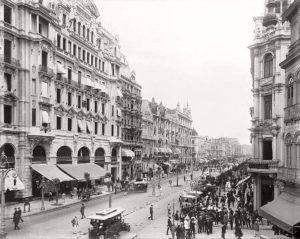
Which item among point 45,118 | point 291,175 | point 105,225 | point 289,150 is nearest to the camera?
point 291,175

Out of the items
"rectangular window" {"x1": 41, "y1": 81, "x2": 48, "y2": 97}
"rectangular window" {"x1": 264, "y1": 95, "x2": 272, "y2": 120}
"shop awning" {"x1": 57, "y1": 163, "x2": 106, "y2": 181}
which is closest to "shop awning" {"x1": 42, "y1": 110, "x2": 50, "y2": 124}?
"rectangular window" {"x1": 41, "y1": 81, "x2": 48, "y2": 97}

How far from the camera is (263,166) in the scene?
31.3 meters

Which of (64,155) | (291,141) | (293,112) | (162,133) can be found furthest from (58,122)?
(162,133)

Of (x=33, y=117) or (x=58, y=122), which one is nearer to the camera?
(x=33, y=117)

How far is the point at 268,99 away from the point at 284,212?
47.6 feet

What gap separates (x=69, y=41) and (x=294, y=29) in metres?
31.1

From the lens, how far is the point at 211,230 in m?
26.1

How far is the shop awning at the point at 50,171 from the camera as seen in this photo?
37.6 meters

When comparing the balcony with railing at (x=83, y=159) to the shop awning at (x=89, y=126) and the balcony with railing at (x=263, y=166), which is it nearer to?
the shop awning at (x=89, y=126)

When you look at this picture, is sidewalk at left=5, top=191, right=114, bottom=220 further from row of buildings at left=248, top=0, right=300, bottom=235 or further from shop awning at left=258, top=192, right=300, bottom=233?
shop awning at left=258, top=192, right=300, bottom=233

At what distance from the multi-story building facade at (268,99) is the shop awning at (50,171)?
20472 millimetres

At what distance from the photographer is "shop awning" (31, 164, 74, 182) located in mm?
37594

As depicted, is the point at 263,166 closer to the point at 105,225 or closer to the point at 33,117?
the point at 105,225

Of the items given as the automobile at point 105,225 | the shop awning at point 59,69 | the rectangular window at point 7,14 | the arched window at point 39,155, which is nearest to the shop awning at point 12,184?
the arched window at point 39,155
